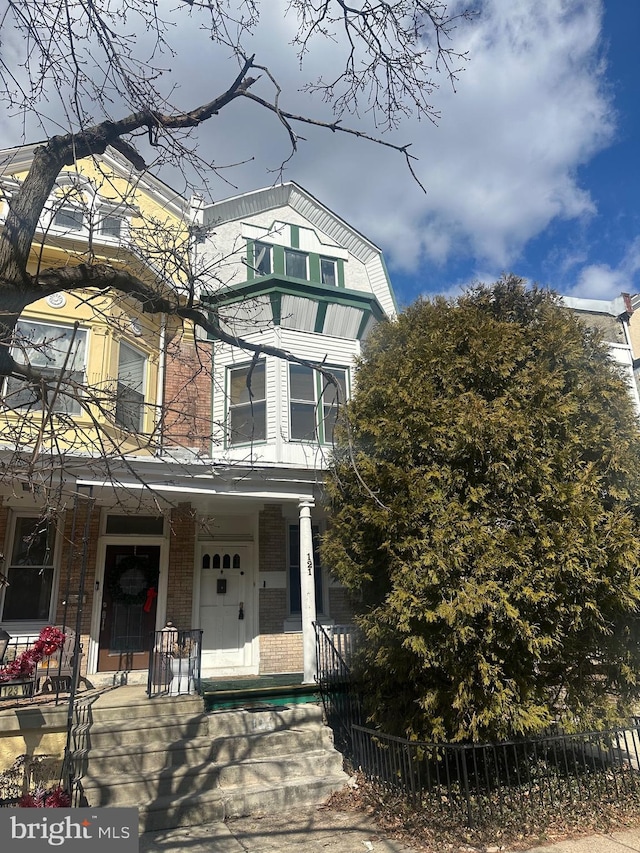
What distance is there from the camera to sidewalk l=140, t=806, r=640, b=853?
5301 millimetres

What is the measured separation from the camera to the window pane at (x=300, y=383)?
40.2 ft

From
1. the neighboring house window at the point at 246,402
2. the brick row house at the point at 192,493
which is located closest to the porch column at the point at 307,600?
Answer: the brick row house at the point at 192,493

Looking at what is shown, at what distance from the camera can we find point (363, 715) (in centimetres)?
732

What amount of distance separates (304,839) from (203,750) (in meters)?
1.75

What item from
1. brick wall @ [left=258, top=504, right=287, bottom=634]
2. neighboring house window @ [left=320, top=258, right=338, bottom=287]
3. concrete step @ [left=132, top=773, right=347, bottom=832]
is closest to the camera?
concrete step @ [left=132, top=773, right=347, bottom=832]

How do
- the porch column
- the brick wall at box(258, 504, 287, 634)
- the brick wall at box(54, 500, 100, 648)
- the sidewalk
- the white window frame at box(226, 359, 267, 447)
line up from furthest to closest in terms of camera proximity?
the white window frame at box(226, 359, 267, 447) → the brick wall at box(258, 504, 287, 634) → the brick wall at box(54, 500, 100, 648) → the porch column → the sidewalk

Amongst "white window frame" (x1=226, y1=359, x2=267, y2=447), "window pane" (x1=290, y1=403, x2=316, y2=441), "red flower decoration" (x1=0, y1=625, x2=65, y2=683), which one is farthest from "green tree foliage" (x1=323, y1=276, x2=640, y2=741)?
"white window frame" (x1=226, y1=359, x2=267, y2=447)

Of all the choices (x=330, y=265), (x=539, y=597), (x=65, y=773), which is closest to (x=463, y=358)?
(x=539, y=597)

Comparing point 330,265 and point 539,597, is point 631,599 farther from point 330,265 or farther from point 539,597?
point 330,265

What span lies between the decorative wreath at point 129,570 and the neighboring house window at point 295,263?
734cm

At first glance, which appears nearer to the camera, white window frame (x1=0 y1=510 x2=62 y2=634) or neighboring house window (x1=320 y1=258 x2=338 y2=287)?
white window frame (x1=0 y1=510 x2=62 y2=634)

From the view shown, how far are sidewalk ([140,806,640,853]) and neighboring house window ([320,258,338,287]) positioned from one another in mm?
11278

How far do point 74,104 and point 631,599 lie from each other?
655 cm

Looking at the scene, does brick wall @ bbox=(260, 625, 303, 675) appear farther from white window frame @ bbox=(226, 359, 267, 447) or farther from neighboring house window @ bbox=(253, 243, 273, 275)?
neighboring house window @ bbox=(253, 243, 273, 275)
